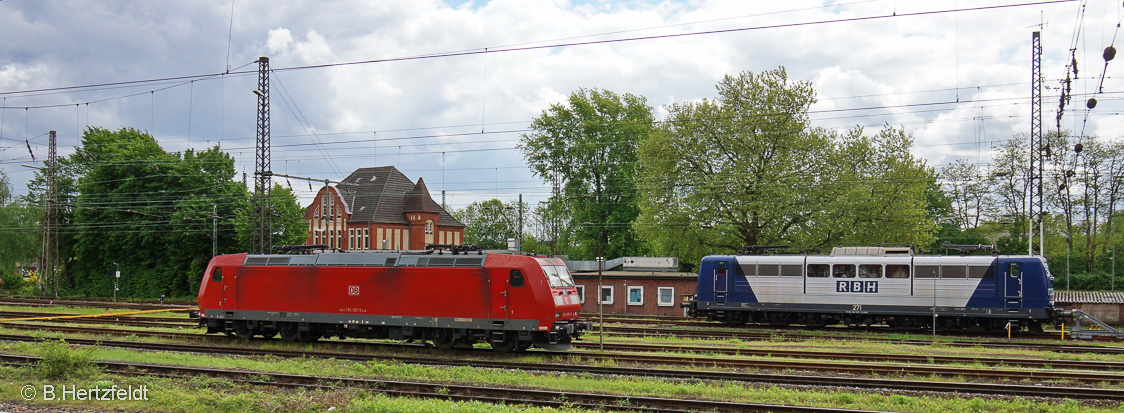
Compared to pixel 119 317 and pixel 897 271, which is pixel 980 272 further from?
pixel 119 317

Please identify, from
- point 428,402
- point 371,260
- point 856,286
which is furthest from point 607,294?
point 428,402

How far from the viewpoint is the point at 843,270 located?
28.5 metres

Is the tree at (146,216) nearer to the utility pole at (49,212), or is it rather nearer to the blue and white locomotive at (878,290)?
the utility pole at (49,212)

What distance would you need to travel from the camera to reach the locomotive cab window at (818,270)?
94.2 ft

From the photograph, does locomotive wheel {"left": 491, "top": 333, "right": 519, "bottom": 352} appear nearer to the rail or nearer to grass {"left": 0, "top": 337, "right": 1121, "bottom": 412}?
grass {"left": 0, "top": 337, "right": 1121, "bottom": 412}

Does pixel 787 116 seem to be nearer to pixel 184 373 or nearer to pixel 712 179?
pixel 712 179

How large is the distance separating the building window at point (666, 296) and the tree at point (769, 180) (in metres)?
5.43

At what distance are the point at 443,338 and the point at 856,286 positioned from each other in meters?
16.8

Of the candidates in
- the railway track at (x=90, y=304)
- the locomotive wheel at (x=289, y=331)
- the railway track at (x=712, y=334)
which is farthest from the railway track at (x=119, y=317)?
the locomotive wheel at (x=289, y=331)

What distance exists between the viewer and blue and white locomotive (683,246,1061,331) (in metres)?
26.2

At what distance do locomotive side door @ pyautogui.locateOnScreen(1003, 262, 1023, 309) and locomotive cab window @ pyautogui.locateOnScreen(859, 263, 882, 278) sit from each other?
13.7 feet

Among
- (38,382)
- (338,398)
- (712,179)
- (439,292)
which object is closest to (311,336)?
(439,292)

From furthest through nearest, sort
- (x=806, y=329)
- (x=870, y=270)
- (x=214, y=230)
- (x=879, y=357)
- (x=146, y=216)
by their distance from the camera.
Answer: (x=146, y=216), (x=214, y=230), (x=806, y=329), (x=870, y=270), (x=879, y=357)

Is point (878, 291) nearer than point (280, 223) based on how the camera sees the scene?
Yes
